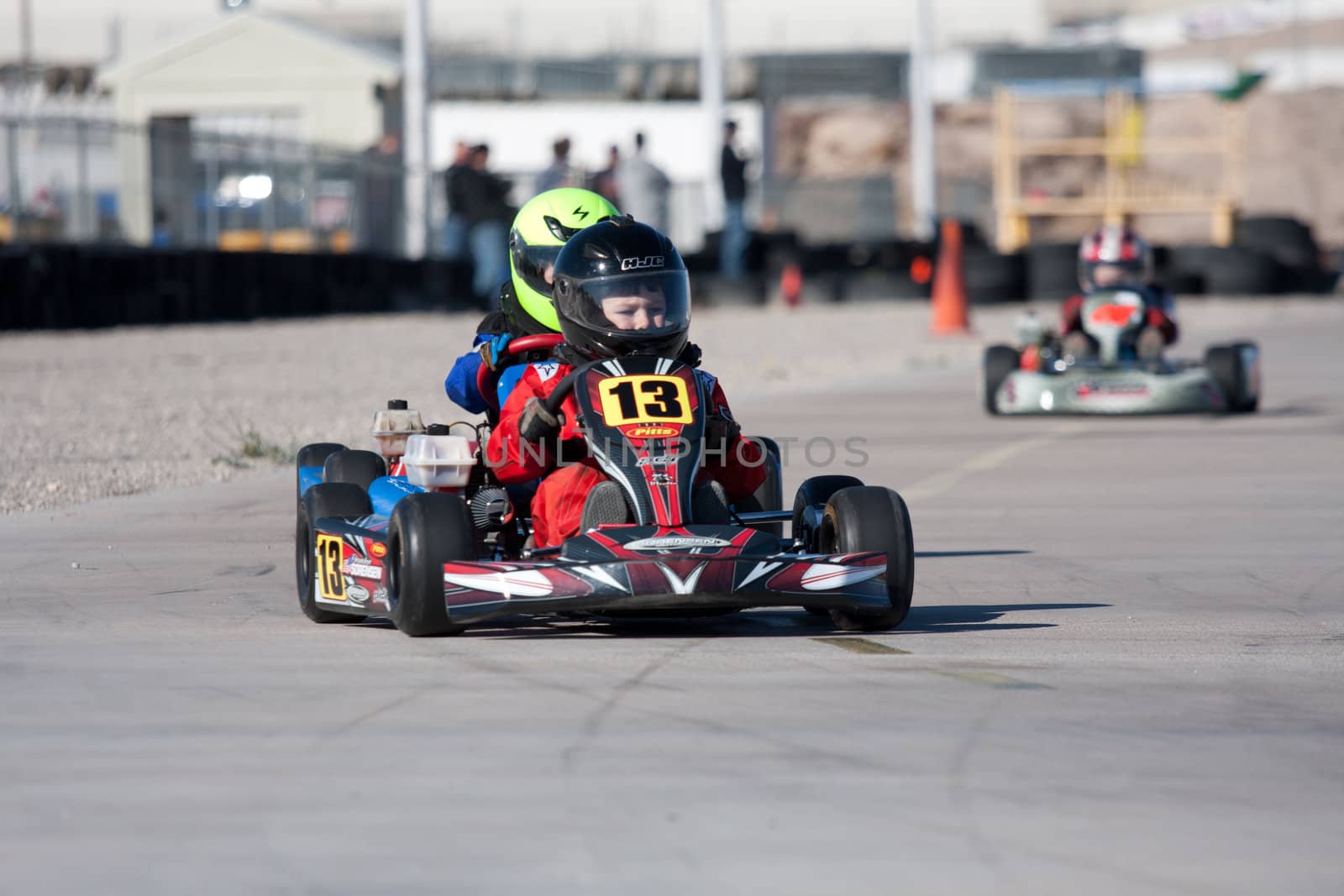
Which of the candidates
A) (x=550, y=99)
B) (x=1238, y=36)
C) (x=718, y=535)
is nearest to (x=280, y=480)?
(x=718, y=535)

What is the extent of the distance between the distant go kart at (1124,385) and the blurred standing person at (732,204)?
14.8 m

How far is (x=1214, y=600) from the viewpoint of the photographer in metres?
6.66

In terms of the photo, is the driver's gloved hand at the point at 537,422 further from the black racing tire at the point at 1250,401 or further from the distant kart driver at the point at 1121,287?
the distant kart driver at the point at 1121,287

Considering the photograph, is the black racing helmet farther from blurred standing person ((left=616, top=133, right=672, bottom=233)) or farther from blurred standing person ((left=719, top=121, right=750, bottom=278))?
blurred standing person ((left=719, top=121, right=750, bottom=278))

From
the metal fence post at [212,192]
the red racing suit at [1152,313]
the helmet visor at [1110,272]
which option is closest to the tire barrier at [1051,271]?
the metal fence post at [212,192]

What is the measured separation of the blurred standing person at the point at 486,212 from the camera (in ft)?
75.2

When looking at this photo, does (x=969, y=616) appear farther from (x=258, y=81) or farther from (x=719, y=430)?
(x=258, y=81)

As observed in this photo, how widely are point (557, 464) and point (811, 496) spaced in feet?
2.39

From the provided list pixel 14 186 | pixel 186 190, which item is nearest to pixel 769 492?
pixel 14 186

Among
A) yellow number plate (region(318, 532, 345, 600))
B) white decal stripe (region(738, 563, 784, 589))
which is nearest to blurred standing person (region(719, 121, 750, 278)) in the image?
yellow number plate (region(318, 532, 345, 600))

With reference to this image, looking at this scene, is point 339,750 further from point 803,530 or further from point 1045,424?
point 1045,424

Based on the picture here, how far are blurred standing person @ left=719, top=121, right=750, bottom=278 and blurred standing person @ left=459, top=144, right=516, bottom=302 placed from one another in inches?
220

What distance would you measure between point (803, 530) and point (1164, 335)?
8.30m

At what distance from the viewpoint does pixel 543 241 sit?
277 inches
